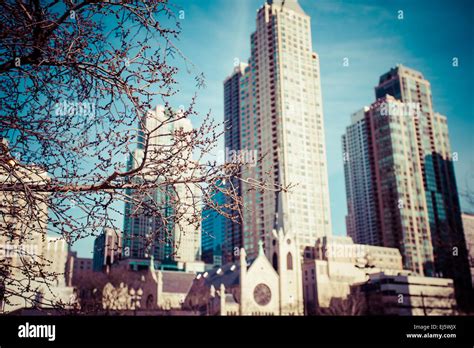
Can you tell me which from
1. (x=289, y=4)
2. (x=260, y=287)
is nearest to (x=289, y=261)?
(x=260, y=287)

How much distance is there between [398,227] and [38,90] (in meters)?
78.2

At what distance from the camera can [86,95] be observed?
18.1ft

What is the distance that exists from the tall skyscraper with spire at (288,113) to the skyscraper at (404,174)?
1196 cm

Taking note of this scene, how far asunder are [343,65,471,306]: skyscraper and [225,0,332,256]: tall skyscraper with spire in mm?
11965

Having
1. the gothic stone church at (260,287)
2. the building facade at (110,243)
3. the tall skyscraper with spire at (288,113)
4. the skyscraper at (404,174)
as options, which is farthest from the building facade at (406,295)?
the building facade at (110,243)

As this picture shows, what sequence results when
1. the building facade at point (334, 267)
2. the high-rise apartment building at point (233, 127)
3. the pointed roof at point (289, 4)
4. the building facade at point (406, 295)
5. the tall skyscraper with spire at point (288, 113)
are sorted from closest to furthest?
the building facade at point (406, 295) → the building facade at point (334, 267) → the tall skyscraper with spire at point (288, 113) → the high-rise apartment building at point (233, 127) → the pointed roof at point (289, 4)

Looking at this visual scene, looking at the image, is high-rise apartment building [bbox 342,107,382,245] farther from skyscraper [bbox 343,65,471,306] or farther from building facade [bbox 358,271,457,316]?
building facade [bbox 358,271,457,316]

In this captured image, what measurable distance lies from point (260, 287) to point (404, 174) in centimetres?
4352

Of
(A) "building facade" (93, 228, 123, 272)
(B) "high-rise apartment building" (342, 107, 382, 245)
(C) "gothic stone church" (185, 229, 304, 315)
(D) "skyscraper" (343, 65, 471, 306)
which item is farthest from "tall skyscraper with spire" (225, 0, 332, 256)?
(A) "building facade" (93, 228, 123, 272)

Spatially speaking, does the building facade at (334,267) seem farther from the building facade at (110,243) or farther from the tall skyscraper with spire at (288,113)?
Result: the building facade at (110,243)

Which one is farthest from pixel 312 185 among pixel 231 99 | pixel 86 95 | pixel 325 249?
→ pixel 86 95

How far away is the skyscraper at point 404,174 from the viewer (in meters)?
74.9

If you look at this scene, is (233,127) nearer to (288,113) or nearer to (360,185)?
(288,113)
